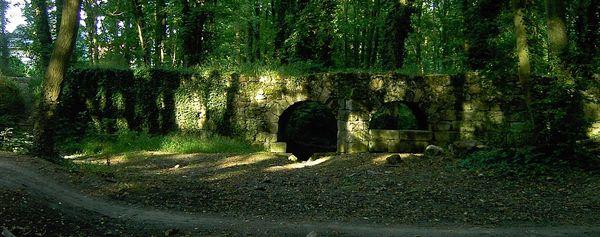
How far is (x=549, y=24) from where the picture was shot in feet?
30.9

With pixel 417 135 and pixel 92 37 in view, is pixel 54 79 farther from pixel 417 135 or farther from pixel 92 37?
pixel 92 37

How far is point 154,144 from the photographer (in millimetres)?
14625

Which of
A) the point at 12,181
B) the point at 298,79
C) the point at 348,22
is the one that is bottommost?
the point at 12,181

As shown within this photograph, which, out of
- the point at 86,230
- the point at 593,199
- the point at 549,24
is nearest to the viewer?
the point at 86,230

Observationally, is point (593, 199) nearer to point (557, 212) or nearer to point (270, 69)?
point (557, 212)

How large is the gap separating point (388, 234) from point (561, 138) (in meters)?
5.51

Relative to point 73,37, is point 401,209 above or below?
below

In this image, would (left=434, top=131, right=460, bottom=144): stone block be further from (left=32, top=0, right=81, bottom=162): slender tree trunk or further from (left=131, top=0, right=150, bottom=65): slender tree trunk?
(left=131, top=0, right=150, bottom=65): slender tree trunk

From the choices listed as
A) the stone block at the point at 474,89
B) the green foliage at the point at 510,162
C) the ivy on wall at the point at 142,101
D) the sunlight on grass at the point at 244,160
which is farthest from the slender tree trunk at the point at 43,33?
the green foliage at the point at 510,162

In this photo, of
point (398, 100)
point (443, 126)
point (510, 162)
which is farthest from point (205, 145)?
point (510, 162)

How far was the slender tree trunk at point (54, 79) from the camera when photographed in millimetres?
8742

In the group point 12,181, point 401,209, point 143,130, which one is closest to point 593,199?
point 401,209

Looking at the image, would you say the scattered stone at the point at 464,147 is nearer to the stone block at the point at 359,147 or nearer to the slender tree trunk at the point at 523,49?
the slender tree trunk at the point at 523,49

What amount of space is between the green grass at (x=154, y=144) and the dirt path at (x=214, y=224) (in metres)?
7.31
